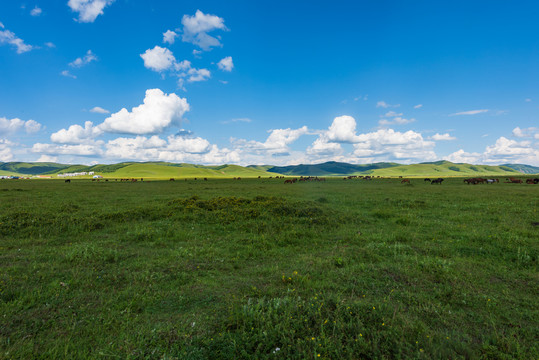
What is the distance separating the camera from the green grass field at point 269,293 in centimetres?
473

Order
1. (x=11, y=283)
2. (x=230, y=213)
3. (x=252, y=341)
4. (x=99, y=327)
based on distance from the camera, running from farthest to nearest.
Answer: (x=230, y=213)
(x=11, y=283)
(x=99, y=327)
(x=252, y=341)

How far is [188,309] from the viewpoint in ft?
20.4

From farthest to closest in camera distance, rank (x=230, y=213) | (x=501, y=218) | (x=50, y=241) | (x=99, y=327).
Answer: (x=230, y=213)
(x=501, y=218)
(x=50, y=241)
(x=99, y=327)

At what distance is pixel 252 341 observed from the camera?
15.9 feet

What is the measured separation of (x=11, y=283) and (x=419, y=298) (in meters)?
12.7

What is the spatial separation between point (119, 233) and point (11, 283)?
6573 mm

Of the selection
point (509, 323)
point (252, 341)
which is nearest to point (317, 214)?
point (509, 323)

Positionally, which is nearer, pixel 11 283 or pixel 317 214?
pixel 11 283

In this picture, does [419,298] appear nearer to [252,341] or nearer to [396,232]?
[252,341]

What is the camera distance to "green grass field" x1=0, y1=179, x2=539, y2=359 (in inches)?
186

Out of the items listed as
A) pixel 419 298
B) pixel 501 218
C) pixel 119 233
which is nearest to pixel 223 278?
pixel 419 298

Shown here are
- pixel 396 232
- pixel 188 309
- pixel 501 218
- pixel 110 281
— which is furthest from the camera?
pixel 501 218

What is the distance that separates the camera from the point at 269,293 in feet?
22.6

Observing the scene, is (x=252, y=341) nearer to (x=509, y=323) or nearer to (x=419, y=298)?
(x=419, y=298)
